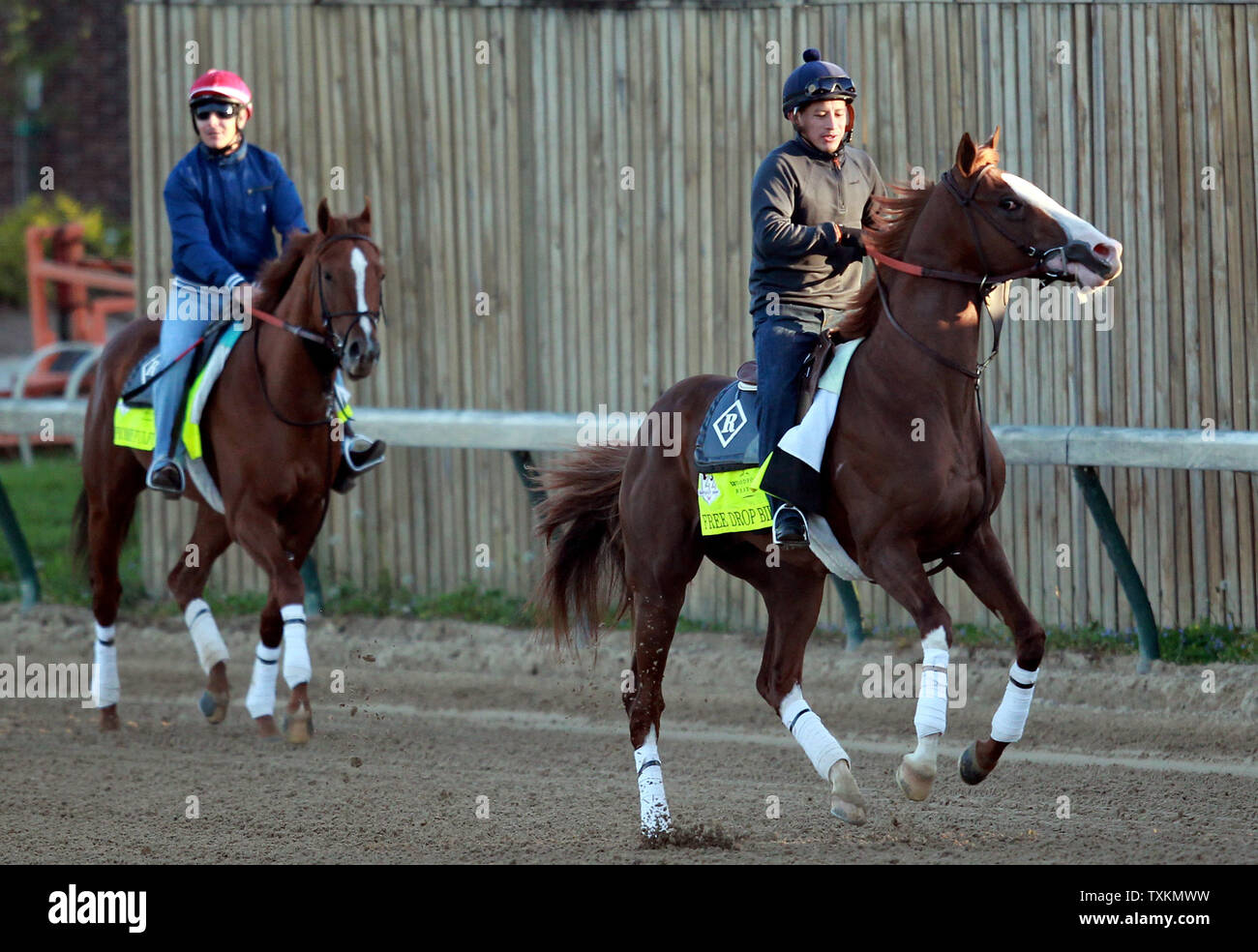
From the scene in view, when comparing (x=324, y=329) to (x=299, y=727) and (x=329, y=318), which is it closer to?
(x=329, y=318)

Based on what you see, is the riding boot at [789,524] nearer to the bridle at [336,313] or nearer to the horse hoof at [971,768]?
the horse hoof at [971,768]

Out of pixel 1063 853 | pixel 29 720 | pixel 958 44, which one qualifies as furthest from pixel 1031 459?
pixel 29 720

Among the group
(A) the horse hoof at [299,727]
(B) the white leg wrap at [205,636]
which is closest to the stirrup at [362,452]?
(B) the white leg wrap at [205,636]

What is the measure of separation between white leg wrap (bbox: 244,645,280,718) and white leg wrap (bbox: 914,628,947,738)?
4133mm

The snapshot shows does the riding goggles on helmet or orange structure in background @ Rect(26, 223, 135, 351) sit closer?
the riding goggles on helmet

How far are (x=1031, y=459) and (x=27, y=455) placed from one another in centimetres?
1179

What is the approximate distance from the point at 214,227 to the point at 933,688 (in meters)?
5.29

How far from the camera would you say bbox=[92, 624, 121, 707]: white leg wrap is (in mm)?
9383

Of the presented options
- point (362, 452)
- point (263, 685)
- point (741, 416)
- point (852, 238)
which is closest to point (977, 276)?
point (852, 238)

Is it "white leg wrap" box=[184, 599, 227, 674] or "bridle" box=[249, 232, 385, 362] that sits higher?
"bridle" box=[249, 232, 385, 362]

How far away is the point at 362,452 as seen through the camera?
9086 mm

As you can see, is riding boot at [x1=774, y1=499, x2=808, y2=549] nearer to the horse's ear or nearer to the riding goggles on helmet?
the horse's ear

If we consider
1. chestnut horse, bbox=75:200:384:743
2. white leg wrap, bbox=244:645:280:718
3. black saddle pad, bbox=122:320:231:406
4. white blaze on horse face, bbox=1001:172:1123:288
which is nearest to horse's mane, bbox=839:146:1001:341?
white blaze on horse face, bbox=1001:172:1123:288

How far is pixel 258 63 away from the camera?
38.2 feet
